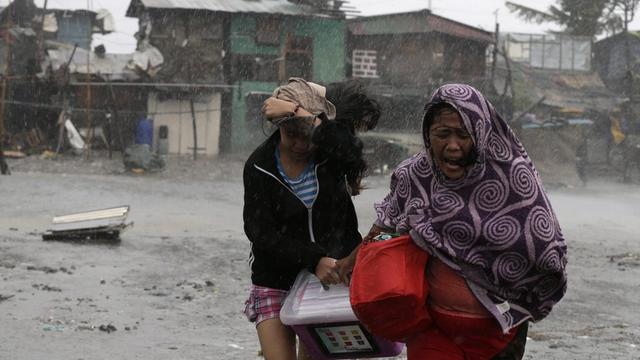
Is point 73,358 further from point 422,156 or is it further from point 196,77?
point 196,77

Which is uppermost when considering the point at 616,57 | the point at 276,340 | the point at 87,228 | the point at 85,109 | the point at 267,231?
the point at 616,57

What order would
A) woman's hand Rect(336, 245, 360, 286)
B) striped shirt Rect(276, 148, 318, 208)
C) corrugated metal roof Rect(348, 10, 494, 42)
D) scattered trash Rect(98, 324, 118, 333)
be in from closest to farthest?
1. woman's hand Rect(336, 245, 360, 286)
2. striped shirt Rect(276, 148, 318, 208)
3. scattered trash Rect(98, 324, 118, 333)
4. corrugated metal roof Rect(348, 10, 494, 42)

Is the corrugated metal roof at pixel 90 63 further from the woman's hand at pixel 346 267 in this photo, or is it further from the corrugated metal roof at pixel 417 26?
the woman's hand at pixel 346 267

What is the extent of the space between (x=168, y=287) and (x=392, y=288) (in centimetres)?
622

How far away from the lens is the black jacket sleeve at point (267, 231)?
3572 millimetres

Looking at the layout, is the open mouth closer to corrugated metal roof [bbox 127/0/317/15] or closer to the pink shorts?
the pink shorts

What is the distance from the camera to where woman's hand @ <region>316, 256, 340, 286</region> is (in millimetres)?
3423

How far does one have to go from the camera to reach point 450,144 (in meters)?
2.88

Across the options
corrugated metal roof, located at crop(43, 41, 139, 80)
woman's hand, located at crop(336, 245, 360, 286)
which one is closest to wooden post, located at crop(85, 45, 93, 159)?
corrugated metal roof, located at crop(43, 41, 139, 80)

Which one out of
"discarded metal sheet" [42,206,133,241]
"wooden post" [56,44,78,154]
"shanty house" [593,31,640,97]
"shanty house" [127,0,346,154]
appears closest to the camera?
"discarded metal sheet" [42,206,133,241]

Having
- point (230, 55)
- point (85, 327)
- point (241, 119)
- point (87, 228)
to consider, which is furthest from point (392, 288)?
point (230, 55)

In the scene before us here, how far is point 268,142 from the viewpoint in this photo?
3.74 meters

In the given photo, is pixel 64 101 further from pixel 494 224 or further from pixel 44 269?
pixel 494 224

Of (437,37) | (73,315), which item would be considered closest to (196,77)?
(437,37)
